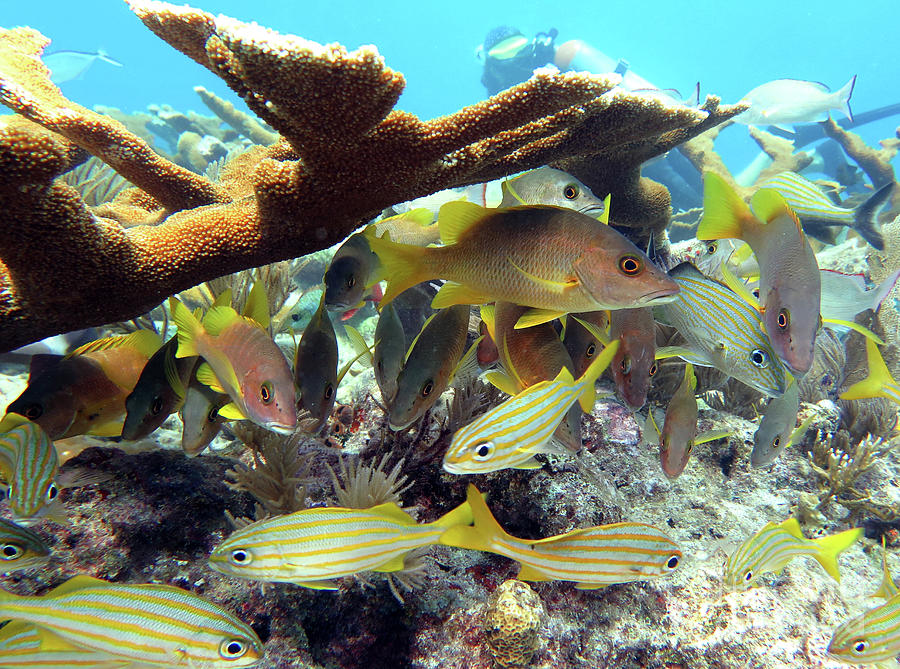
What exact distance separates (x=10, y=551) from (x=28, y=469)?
0.31 m

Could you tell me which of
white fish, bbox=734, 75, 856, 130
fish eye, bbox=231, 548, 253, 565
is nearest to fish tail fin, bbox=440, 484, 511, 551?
fish eye, bbox=231, 548, 253, 565

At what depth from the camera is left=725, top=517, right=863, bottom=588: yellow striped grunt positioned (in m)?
2.14

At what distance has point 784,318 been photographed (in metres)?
1.69

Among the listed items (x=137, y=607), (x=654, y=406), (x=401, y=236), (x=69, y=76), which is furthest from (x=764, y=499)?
(x=69, y=76)

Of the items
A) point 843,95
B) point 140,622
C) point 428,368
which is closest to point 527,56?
point 843,95

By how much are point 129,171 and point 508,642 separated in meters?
3.43

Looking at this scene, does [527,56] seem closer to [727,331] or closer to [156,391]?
[727,331]

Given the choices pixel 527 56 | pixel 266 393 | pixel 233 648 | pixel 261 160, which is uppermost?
pixel 527 56

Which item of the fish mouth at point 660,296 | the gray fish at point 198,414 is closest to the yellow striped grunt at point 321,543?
the gray fish at point 198,414

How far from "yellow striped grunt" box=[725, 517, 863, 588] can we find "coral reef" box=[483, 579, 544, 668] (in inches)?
43.3

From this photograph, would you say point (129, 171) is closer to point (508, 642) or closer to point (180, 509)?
point (180, 509)

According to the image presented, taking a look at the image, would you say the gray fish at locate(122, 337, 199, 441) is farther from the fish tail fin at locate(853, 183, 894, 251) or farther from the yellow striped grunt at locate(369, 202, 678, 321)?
the fish tail fin at locate(853, 183, 894, 251)

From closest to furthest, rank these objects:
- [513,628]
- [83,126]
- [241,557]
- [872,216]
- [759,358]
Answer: [241,557]
[513,628]
[759,358]
[83,126]
[872,216]

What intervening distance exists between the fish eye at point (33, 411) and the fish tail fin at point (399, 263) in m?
1.72
